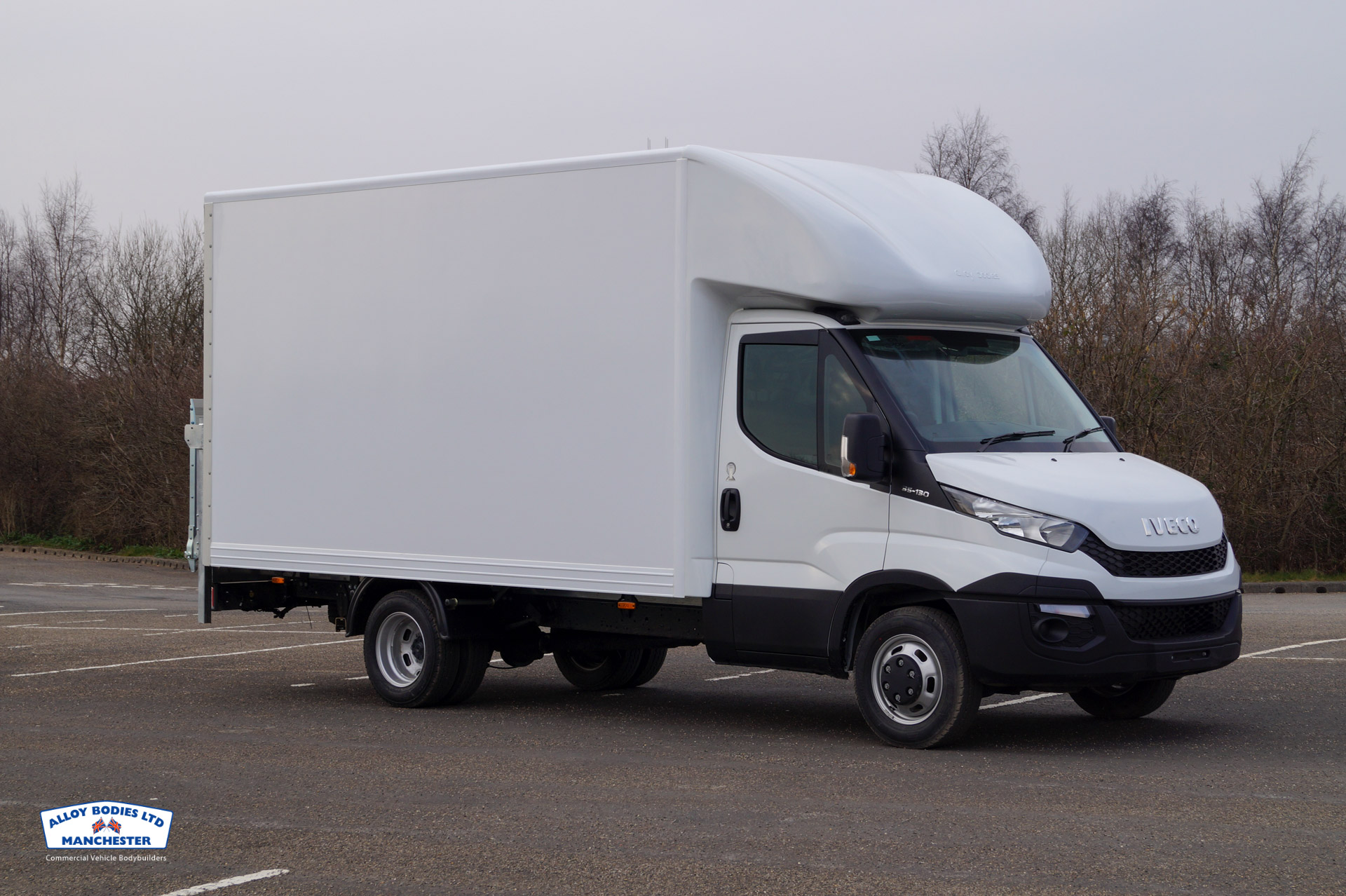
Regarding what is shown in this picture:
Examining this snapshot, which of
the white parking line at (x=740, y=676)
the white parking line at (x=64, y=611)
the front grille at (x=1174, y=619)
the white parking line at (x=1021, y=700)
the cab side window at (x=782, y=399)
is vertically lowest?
the white parking line at (x=64, y=611)

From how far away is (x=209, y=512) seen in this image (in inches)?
471

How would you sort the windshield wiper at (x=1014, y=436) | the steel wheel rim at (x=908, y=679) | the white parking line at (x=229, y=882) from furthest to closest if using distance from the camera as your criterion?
the windshield wiper at (x=1014, y=436), the steel wheel rim at (x=908, y=679), the white parking line at (x=229, y=882)

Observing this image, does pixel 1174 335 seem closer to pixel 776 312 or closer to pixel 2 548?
pixel 776 312

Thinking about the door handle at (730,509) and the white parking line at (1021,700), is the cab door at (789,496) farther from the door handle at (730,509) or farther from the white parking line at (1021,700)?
the white parking line at (1021,700)

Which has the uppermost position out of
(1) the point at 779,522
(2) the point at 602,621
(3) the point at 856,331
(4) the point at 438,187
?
(4) the point at 438,187

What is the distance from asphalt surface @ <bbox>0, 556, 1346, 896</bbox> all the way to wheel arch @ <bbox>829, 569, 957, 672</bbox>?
2.00ft

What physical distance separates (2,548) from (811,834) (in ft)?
114

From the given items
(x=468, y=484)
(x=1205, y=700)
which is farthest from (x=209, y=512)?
(x=1205, y=700)

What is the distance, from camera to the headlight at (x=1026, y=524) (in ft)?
27.4

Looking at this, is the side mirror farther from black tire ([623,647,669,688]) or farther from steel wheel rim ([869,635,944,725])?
black tire ([623,647,669,688])

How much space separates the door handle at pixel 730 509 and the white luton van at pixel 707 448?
0.6 inches

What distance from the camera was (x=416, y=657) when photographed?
1112 centimetres

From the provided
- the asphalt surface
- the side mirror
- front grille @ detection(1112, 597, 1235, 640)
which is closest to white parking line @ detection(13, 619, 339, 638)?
the asphalt surface

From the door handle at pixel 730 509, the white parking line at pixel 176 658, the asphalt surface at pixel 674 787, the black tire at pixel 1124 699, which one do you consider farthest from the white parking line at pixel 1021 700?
the white parking line at pixel 176 658
